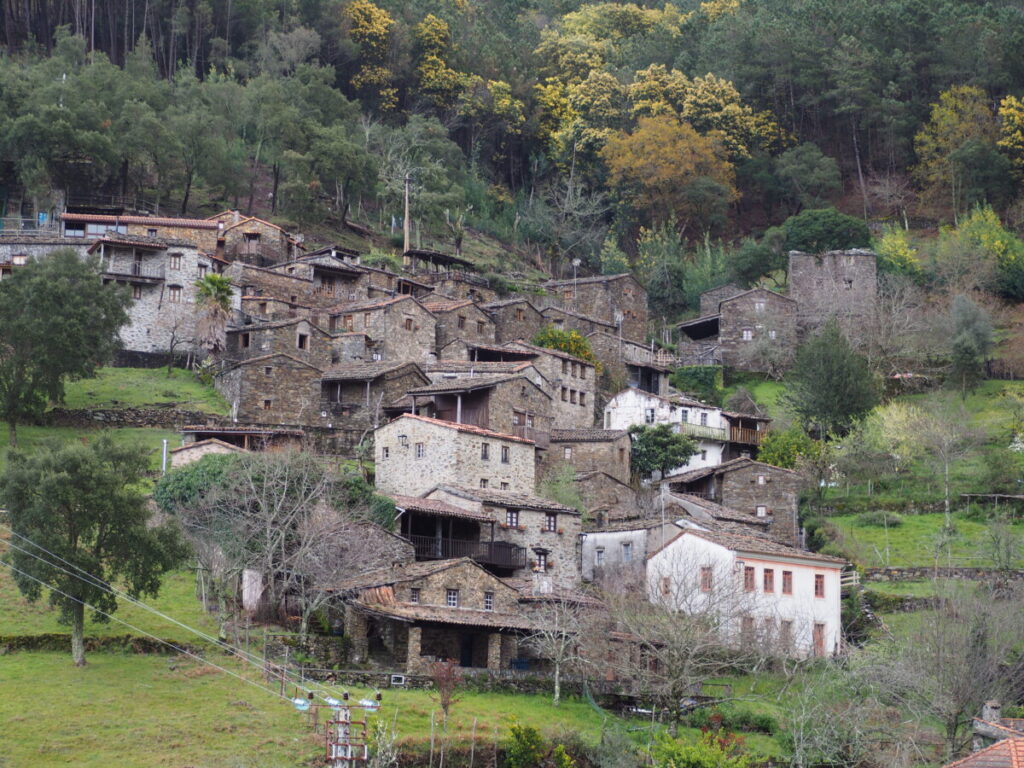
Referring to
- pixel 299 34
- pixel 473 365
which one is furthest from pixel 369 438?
pixel 299 34

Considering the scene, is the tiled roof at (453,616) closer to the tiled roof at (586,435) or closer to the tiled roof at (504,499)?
the tiled roof at (504,499)

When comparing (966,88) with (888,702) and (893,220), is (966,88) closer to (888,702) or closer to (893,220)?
(893,220)

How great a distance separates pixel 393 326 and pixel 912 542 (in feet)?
85.3

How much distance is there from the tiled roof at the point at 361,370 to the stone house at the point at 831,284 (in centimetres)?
2511

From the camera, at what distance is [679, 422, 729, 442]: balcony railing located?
219 feet

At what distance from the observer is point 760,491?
60.9 meters

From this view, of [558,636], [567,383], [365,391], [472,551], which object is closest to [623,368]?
[567,383]

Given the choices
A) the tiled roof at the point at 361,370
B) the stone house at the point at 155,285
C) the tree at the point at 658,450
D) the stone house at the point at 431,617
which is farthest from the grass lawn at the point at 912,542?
the stone house at the point at 155,285

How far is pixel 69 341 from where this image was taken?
5847 centimetres

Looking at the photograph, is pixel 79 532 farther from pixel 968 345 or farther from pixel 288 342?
pixel 968 345

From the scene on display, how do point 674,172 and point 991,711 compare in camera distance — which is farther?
point 674,172

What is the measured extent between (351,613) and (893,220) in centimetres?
6404

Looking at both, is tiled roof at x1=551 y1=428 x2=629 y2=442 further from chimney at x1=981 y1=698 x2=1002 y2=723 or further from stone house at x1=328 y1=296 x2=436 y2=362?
chimney at x1=981 y1=698 x2=1002 y2=723

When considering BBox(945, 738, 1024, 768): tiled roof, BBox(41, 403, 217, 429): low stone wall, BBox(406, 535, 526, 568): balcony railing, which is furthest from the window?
BBox(945, 738, 1024, 768): tiled roof
